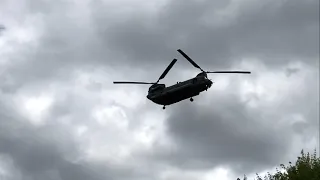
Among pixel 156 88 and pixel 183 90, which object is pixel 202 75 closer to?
pixel 183 90

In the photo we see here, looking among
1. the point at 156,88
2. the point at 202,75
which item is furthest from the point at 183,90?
the point at 156,88

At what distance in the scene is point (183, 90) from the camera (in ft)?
365

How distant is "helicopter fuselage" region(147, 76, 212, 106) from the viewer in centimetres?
11125

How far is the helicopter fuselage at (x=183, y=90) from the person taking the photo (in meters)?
111

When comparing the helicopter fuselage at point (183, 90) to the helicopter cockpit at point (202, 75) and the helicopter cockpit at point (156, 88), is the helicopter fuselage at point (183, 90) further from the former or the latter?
the helicopter cockpit at point (156, 88)

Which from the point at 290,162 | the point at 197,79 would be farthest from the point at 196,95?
the point at 290,162

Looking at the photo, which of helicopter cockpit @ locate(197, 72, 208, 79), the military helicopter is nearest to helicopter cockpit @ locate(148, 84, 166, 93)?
the military helicopter

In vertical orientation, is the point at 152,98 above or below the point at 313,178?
above

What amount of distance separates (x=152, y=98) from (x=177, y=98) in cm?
456

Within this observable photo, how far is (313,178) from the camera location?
11069 centimetres

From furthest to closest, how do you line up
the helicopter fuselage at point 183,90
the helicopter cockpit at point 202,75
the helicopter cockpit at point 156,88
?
the helicopter cockpit at point 156,88 < the helicopter cockpit at point 202,75 < the helicopter fuselage at point 183,90

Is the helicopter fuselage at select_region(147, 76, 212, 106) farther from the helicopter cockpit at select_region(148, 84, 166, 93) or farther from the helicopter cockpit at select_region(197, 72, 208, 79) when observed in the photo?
the helicopter cockpit at select_region(148, 84, 166, 93)

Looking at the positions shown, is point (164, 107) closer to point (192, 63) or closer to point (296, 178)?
point (192, 63)

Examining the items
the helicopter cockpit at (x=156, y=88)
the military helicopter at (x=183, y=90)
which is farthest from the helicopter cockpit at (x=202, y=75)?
the helicopter cockpit at (x=156, y=88)
